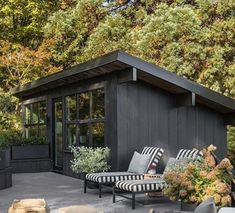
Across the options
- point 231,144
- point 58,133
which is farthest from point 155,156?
point 58,133

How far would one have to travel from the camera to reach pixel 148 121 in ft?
34.1

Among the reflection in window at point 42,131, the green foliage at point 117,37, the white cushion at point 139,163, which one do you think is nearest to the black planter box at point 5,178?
the white cushion at point 139,163

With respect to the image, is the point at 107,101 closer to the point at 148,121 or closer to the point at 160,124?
the point at 148,121

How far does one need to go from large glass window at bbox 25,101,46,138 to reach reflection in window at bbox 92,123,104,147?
4368 mm

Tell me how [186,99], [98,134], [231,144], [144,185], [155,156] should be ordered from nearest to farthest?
[144,185], [155,156], [186,99], [98,134], [231,144]

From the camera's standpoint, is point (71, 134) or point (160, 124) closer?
point (160, 124)

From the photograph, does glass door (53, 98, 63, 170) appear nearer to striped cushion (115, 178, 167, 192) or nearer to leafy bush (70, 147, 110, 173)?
leafy bush (70, 147, 110, 173)

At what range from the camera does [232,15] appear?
664 inches

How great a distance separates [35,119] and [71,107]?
12.0 feet

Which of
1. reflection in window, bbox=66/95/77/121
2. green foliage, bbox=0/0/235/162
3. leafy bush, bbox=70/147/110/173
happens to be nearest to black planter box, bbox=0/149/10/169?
leafy bush, bbox=70/147/110/173

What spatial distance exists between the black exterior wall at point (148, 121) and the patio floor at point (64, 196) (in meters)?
1.23

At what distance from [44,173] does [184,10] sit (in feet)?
25.8

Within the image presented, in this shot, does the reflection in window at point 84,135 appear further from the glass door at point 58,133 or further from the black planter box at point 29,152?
the black planter box at point 29,152

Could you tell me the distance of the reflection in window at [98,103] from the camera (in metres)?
10.9
